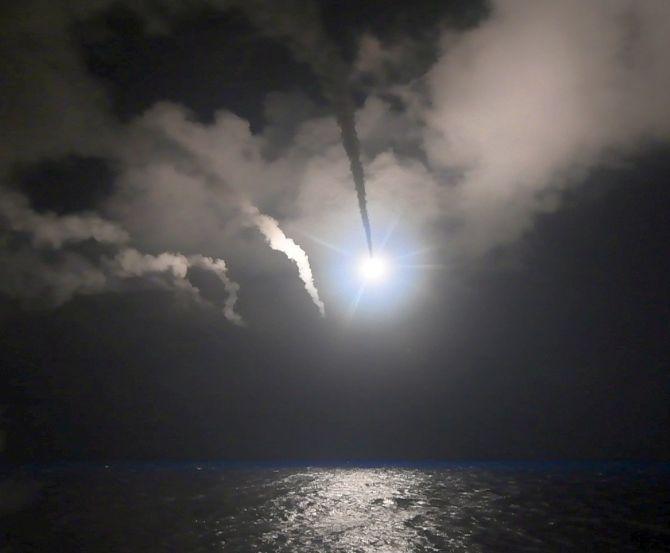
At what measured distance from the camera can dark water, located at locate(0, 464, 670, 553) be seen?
103ft

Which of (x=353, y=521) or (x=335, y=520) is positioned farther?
(x=335, y=520)

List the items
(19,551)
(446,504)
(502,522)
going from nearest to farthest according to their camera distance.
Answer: (19,551), (502,522), (446,504)

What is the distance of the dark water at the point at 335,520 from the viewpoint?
31469 millimetres

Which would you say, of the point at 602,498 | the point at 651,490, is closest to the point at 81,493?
the point at 602,498

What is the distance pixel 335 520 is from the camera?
40.9 meters

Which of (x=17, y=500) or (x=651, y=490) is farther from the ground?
(x=651, y=490)

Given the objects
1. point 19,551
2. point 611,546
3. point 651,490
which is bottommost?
point 19,551

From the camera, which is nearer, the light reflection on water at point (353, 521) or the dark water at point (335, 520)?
the dark water at point (335, 520)

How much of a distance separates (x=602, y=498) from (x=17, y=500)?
90982 mm

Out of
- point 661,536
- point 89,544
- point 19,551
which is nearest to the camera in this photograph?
point 19,551

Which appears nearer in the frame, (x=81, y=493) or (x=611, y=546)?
(x=611, y=546)

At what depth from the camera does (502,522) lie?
3897 cm

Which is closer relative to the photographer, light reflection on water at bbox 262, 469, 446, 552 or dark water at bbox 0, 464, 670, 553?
dark water at bbox 0, 464, 670, 553

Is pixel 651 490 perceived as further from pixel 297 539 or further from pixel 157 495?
pixel 157 495
